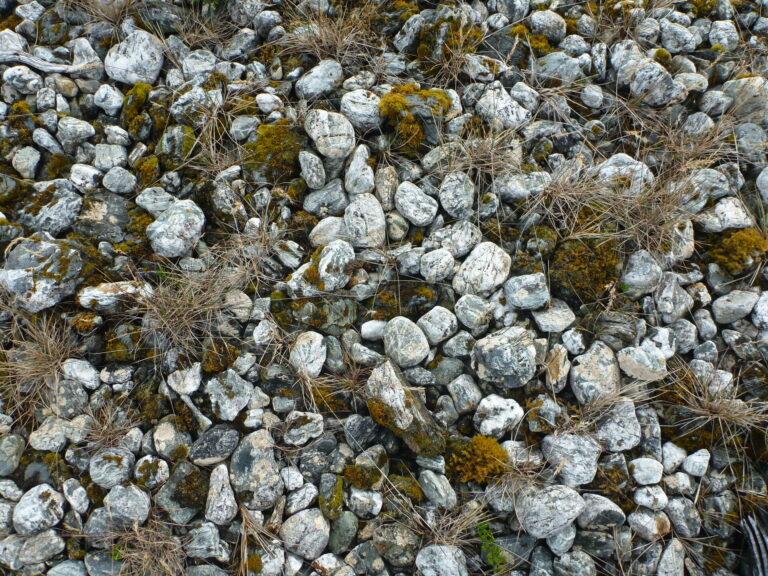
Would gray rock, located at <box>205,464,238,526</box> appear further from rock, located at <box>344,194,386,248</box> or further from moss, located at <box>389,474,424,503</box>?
rock, located at <box>344,194,386,248</box>

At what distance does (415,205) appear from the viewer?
10.8 ft

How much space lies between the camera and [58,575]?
100.0 inches

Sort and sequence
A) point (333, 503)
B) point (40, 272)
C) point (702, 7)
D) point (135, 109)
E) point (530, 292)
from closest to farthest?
point (333, 503) < point (40, 272) < point (530, 292) < point (135, 109) < point (702, 7)

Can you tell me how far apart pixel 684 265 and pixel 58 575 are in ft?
14.4

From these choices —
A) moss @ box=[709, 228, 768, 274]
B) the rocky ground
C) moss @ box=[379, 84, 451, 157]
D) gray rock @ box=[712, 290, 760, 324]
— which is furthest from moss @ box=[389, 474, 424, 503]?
moss @ box=[709, 228, 768, 274]

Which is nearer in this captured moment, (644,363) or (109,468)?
(109,468)

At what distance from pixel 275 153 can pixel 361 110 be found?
28.1 inches

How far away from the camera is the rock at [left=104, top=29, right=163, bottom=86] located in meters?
3.70

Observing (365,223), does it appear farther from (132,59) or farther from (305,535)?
(132,59)

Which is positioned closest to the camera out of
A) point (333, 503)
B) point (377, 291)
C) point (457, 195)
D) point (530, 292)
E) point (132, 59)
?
point (333, 503)

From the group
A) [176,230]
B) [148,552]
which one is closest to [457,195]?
[176,230]

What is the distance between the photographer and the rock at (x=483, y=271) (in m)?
3.15

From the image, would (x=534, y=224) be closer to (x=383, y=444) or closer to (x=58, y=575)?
(x=383, y=444)

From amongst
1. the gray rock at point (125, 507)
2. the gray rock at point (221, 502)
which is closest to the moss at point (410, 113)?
the gray rock at point (221, 502)
